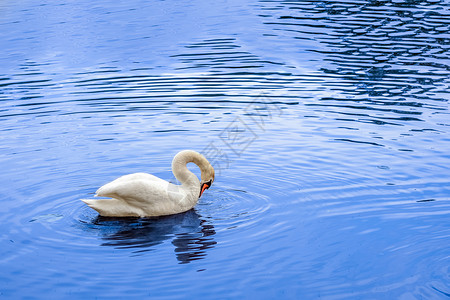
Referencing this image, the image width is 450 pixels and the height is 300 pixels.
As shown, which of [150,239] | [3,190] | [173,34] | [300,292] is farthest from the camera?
[173,34]

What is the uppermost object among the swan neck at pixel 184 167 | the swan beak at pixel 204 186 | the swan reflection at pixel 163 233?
the swan neck at pixel 184 167

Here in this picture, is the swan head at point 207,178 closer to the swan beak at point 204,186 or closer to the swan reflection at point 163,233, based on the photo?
the swan beak at point 204,186

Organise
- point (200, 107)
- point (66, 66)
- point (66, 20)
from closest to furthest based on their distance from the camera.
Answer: point (200, 107) < point (66, 66) < point (66, 20)

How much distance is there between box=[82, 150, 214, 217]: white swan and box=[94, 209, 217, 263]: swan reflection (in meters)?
0.14

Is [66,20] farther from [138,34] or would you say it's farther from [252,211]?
[252,211]

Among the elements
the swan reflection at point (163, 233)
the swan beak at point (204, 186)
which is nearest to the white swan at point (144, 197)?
the swan beak at point (204, 186)

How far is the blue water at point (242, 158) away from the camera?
922cm

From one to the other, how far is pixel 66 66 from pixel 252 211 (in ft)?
49.4

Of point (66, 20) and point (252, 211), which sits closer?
point (252, 211)

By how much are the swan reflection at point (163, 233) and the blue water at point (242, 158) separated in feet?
0.13

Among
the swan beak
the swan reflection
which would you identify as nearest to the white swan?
the swan beak

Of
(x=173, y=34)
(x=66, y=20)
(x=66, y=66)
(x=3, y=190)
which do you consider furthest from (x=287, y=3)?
(x=3, y=190)

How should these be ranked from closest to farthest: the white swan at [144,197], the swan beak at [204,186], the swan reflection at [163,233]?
the swan reflection at [163,233], the white swan at [144,197], the swan beak at [204,186]

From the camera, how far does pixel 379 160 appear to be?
13.5m
